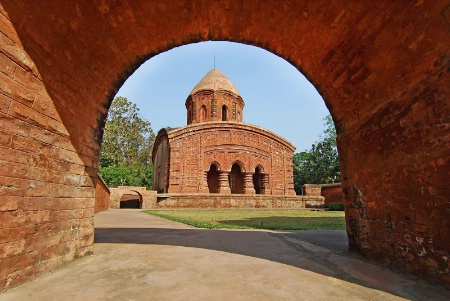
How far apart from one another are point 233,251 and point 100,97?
318 centimetres

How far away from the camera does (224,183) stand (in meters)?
21.2

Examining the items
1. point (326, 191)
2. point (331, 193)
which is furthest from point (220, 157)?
point (331, 193)

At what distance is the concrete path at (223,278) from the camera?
229 cm

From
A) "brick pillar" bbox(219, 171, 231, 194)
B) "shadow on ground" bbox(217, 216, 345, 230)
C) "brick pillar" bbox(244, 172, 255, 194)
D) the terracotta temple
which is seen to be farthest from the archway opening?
"shadow on ground" bbox(217, 216, 345, 230)

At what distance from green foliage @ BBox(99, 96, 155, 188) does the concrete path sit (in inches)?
1184

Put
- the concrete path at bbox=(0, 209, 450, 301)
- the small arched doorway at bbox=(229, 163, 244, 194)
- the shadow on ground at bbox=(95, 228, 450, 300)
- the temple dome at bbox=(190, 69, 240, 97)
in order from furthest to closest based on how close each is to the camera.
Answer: the temple dome at bbox=(190, 69, 240, 97) < the small arched doorway at bbox=(229, 163, 244, 194) < the shadow on ground at bbox=(95, 228, 450, 300) < the concrete path at bbox=(0, 209, 450, 301)

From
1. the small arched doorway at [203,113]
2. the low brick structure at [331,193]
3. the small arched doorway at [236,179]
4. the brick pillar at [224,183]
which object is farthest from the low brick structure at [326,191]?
the small arched doorway at [203,113]

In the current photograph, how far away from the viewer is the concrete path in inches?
90.2

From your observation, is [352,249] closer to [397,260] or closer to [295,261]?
[397,260]

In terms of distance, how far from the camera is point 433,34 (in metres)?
2.71

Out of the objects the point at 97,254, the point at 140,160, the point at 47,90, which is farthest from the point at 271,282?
the point at 140,160

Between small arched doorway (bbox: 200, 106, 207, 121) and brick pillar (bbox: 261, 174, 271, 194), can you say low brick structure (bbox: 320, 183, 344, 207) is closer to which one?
brick pillar (bbox: 261, 174, 271, 194)

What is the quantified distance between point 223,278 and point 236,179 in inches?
818

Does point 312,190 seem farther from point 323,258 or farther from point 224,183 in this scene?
point 323,258
